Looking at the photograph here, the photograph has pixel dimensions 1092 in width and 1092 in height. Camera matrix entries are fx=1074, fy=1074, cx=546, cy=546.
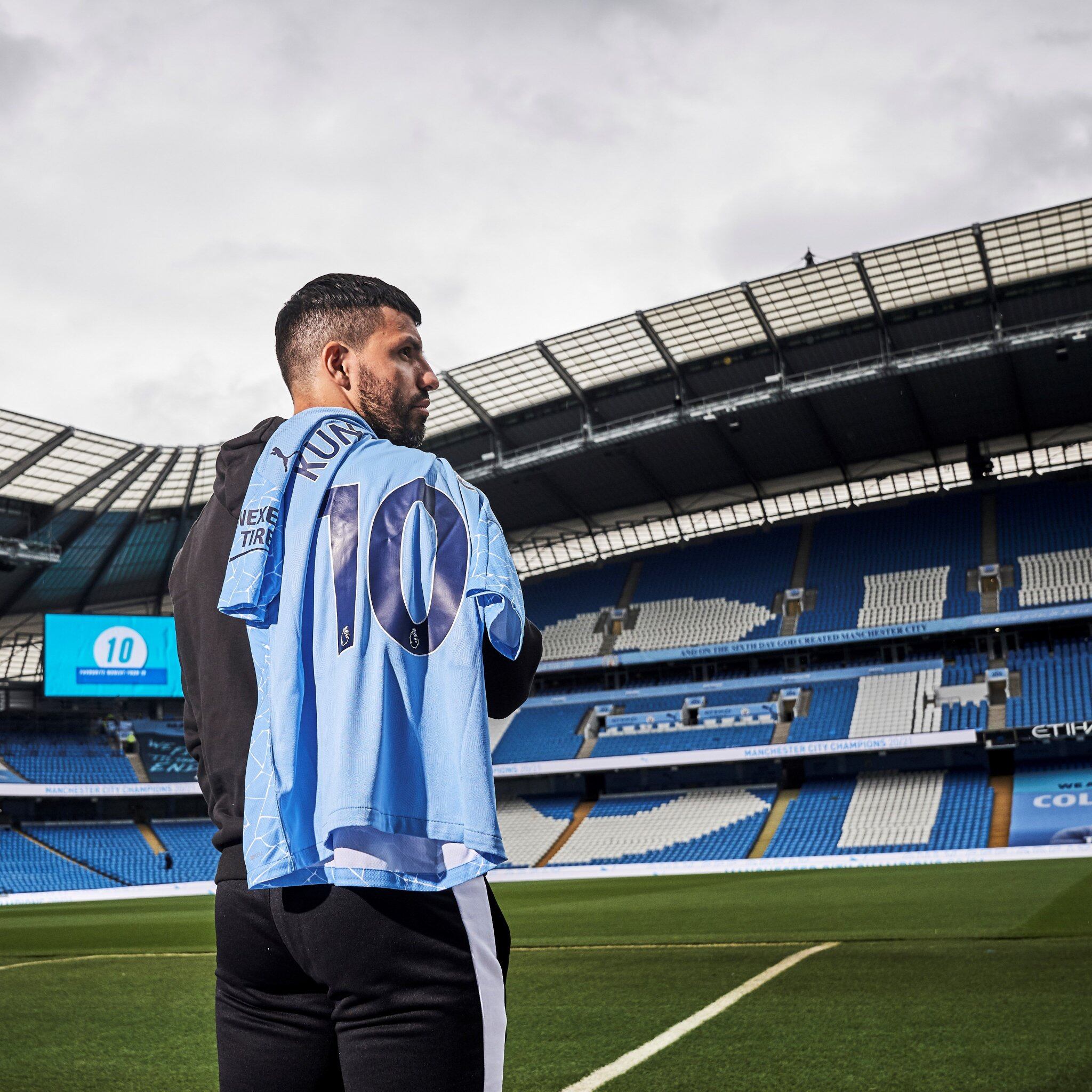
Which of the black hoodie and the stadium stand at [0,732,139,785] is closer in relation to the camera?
the black hoodie

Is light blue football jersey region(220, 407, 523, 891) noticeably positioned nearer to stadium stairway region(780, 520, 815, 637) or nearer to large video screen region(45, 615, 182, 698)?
stadium stairway region(780, 520, 815, 637)

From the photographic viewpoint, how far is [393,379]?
2066mm

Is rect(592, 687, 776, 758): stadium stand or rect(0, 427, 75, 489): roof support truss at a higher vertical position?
rect(0, 427, 75, 489): roof support truss

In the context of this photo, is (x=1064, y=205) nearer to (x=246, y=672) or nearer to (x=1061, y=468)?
(x=1061, y=468)

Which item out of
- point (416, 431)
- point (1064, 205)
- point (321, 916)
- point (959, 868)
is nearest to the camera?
point (321, 916)

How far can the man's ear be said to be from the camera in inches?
80.7

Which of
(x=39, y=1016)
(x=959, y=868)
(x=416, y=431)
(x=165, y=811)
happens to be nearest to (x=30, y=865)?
(x=165, y=811)

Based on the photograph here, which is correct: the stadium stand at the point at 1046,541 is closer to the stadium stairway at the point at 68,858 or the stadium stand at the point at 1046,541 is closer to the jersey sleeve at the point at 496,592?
the stadium stairway at the point at 68,858

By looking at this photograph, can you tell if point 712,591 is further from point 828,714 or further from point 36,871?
point 36,871

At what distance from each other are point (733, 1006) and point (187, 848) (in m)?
42.7

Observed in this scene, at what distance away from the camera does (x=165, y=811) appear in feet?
162

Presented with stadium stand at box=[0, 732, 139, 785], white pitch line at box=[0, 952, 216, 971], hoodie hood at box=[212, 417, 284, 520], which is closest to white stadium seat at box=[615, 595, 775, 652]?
stadium stand at box=[0, 732, 139, 785]

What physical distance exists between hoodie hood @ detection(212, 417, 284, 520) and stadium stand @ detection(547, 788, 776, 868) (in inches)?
1509

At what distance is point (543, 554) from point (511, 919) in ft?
114
